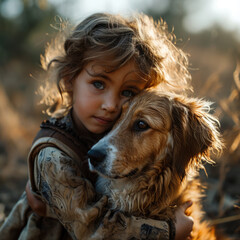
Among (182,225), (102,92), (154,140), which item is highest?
(102,92)

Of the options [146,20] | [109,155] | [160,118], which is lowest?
[109,155]

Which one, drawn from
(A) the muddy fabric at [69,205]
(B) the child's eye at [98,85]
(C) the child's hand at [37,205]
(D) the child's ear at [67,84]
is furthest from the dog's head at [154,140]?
(D) the child's ear at [67,84]

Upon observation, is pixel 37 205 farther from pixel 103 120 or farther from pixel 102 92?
pixel 102 92

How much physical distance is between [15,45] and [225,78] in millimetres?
12528

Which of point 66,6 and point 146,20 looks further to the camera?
point 66,6

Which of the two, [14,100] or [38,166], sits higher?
[38,166]

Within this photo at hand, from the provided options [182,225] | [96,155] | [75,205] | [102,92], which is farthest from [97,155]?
[182,225]

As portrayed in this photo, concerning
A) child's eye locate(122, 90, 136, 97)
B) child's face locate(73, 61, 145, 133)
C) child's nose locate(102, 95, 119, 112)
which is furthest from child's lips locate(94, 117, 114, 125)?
child's eye locate(122, 90, 136, 97)

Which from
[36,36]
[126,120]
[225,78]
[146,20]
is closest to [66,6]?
[36,36]

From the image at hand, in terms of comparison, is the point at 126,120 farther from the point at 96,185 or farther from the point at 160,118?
the point at 96,185

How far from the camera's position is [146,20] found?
310 centimetres

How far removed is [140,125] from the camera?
2.48 meters

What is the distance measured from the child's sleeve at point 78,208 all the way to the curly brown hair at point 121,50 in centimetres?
104

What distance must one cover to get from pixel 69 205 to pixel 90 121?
0.93m
